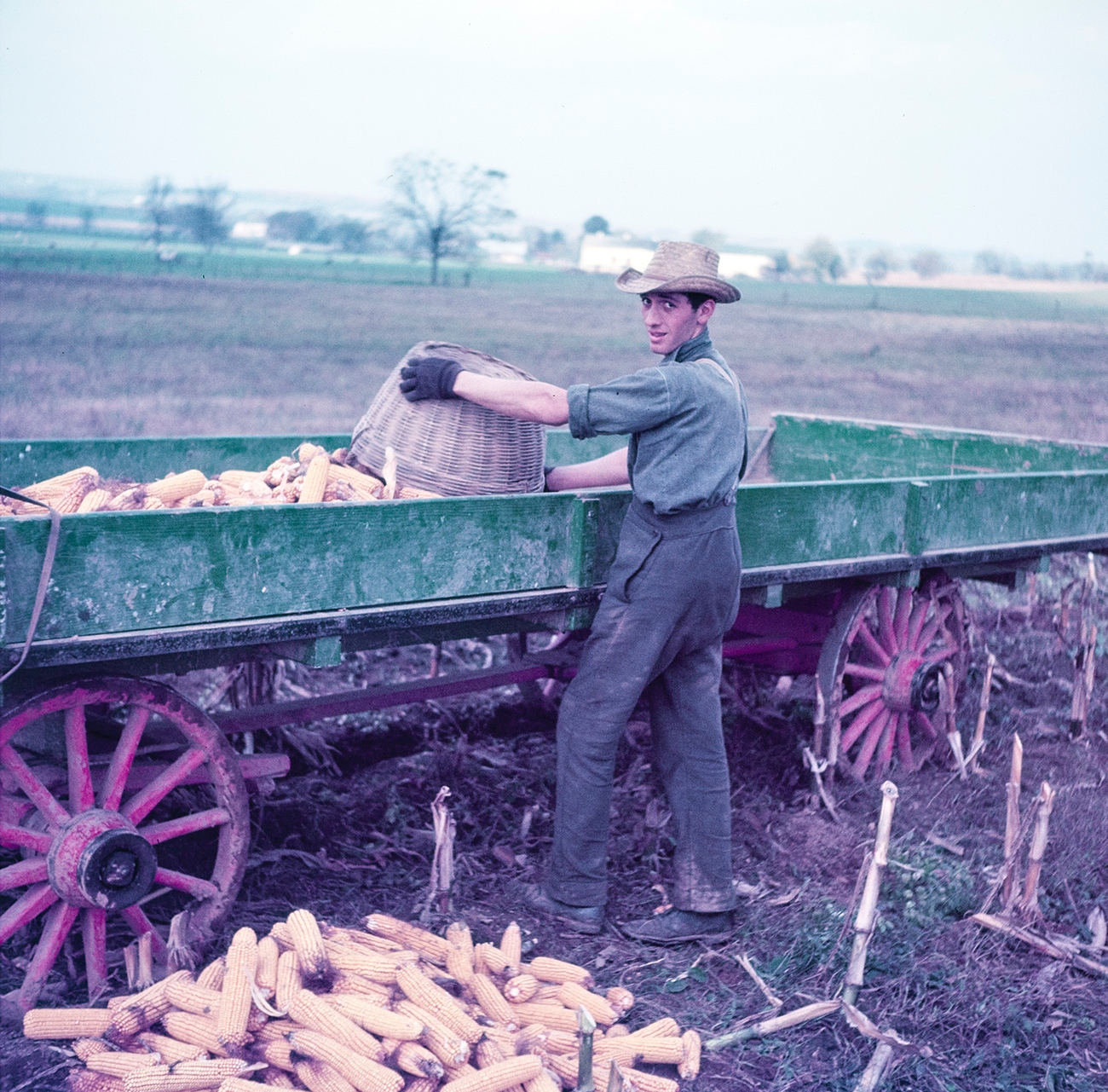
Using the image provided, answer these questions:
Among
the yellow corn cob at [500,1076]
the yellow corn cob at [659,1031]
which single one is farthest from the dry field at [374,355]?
the yellow corn cob at [500,1076]

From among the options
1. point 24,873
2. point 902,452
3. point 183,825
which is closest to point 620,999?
point 183,825

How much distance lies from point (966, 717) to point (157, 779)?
15.9ft

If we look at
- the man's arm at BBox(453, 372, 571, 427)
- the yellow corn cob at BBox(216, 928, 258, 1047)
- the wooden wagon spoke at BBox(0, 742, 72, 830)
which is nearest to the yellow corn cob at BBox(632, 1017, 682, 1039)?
the yellow corn cob at BBox(216, 928, 258, 1047)

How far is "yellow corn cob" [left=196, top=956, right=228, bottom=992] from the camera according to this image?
3.74 meters

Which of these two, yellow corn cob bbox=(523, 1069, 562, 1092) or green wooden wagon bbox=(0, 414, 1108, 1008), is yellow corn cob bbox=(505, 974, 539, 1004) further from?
green wooden wagon bbox=(0, 414, 1108, 1008)

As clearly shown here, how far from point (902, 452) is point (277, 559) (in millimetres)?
5266

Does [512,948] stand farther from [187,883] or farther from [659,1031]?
[187,883]

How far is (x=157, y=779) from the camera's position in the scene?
408 centimetres

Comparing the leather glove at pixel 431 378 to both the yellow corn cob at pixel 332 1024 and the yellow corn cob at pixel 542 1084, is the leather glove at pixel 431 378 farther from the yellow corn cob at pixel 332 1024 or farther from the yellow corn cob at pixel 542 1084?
the yellow corn cob at pixel 542 1084

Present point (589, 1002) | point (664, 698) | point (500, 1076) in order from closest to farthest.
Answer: point (500, 1076)
point (589, 1002)
point (664, 698)

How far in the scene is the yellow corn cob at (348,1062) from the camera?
132 inches

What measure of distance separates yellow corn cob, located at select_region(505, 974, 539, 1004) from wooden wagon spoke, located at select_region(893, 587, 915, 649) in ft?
10.3

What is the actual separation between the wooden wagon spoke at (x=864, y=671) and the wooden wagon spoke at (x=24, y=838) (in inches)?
146

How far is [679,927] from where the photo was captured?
15.5 feet
